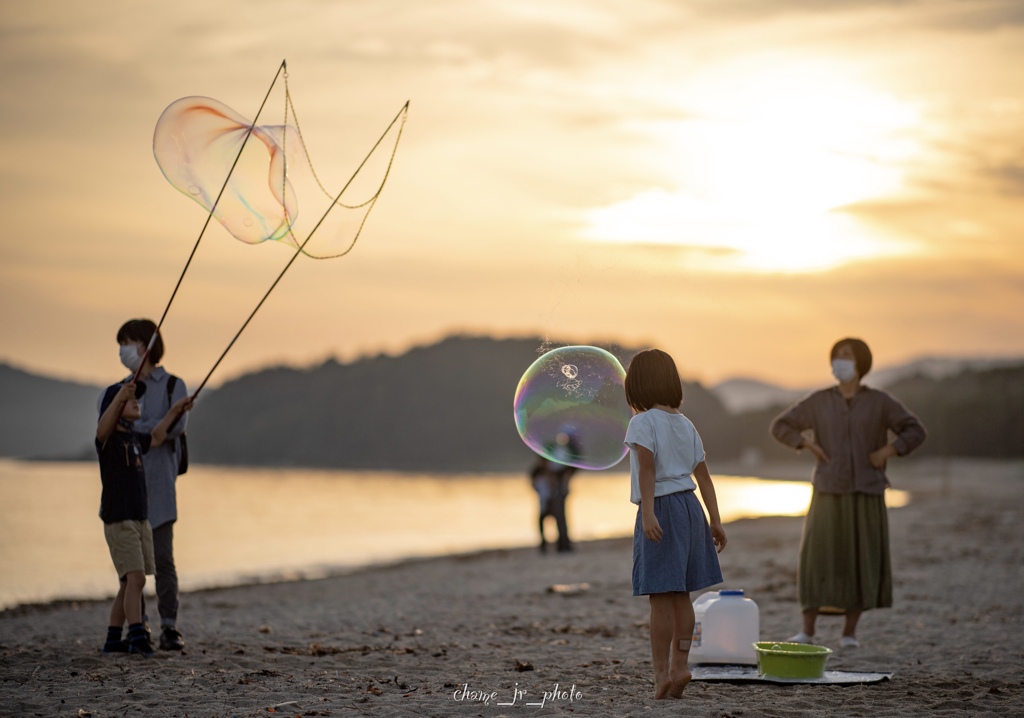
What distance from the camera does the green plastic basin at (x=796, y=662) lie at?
6484mm

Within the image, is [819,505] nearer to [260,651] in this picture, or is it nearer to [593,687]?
[593,687]

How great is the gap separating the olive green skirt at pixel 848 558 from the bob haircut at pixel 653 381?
8.36ft

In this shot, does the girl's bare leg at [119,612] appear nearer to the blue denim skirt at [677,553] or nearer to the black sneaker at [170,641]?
the black sneaker at [170,641]

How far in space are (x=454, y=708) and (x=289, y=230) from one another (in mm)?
3755

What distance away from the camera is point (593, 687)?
253 inches

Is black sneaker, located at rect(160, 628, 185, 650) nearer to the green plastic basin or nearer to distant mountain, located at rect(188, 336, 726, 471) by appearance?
the green plastic basin

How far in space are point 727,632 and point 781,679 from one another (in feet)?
2.80

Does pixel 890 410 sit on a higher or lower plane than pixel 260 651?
higher

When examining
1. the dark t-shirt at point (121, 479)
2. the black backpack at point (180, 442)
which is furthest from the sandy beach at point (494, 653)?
the black backpack at point (180, 442)

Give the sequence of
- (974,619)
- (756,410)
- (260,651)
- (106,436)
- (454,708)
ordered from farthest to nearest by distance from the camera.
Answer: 1. (756,410)
2. (974,619)
3. (260,651)
4. (106,436)
5. (454,708)

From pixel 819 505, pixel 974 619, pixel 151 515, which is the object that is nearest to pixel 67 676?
pixel 151 515

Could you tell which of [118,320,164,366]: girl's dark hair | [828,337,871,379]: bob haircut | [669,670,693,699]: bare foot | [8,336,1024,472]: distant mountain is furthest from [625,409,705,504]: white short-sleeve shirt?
[8,336,1024,472]: distant mountain

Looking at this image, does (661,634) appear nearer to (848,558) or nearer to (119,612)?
(848,558)

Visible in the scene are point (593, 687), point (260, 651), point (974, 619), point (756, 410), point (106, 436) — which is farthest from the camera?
point (756, 410)
